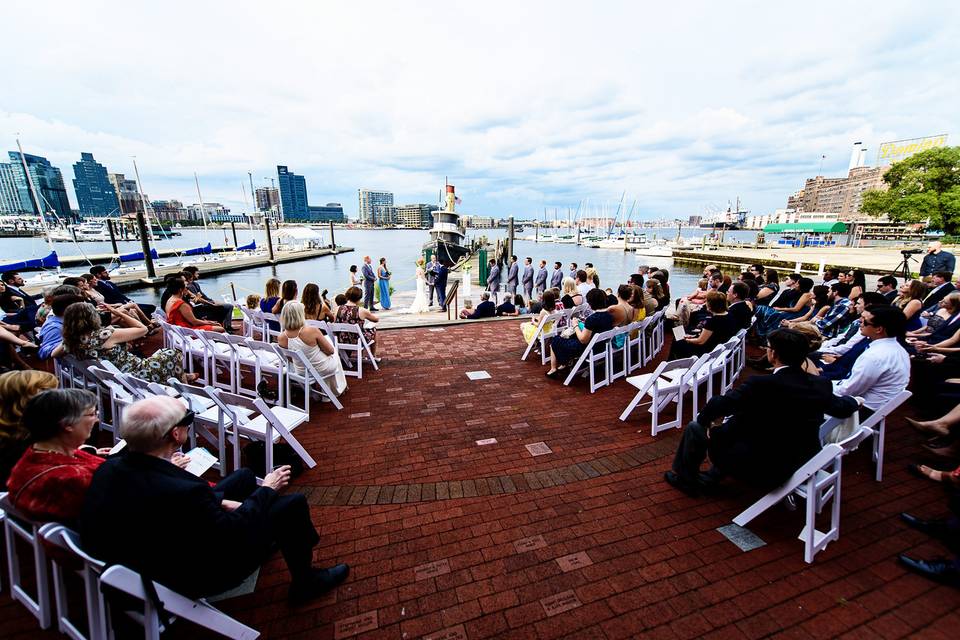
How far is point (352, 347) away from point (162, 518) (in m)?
4.08

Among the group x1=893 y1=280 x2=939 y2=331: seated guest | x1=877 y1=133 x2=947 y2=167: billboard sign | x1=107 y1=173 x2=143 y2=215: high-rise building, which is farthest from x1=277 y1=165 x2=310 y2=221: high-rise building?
x1=893 y1=280 x2=939 y2=331: seated guest

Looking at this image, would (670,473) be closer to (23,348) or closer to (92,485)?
(92,485)

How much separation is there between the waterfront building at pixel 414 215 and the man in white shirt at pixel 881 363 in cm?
18439

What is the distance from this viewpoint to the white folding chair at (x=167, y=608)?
139 centimetres

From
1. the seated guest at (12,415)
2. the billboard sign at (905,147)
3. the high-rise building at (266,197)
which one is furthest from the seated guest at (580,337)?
the high-rise building at (266,197)

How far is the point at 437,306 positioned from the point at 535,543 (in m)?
13.7

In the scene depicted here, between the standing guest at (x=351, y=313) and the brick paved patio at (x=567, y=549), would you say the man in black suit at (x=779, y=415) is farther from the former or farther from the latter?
the standing guest at (x=351, y=313)

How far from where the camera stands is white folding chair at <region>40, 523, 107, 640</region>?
145 cm

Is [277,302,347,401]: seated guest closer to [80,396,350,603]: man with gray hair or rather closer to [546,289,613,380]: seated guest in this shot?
[80,396,350,603]: man with gray hair

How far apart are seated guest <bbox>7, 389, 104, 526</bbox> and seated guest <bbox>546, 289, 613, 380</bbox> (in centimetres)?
458

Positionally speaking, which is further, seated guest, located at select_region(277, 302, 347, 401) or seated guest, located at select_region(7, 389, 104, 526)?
seated guest, located at select_region(277, 302, 347, 401)

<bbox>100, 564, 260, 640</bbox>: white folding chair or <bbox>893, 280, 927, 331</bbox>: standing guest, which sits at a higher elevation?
<bbox>893, 280, 927, 331</bbox>: standing guest

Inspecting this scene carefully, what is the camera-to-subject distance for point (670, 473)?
10.3 ft

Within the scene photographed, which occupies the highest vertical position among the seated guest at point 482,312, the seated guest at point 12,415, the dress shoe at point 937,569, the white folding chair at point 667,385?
the seated guest at point 12,415
